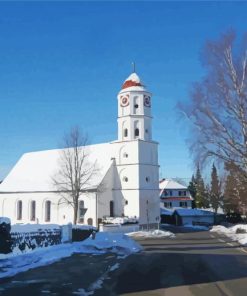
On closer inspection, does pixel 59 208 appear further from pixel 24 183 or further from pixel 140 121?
pixel 140 121

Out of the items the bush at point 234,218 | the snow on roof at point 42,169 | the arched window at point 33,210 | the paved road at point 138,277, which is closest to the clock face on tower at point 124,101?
the snow on roof at point 42,169

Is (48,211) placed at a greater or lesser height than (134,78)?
lesser

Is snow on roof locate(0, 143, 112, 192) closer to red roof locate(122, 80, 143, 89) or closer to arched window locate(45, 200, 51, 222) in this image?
arched window locate(45, 200, 51, 222)

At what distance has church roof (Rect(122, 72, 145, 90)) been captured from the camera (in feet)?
168

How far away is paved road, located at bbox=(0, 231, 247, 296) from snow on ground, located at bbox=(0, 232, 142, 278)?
0.82 metres

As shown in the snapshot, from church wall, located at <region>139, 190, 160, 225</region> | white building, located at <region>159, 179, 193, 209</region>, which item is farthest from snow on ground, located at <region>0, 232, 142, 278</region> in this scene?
white building, located at <region>159, 179, 193, 209</region>

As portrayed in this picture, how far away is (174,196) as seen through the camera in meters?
84.1

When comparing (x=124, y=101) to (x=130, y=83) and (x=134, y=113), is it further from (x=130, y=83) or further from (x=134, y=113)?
(x=130, y=83)

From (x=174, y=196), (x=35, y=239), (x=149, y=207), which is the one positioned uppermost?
(x=174, y=196)

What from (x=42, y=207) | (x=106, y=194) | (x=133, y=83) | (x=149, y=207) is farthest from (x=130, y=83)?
(x=42, y=207)

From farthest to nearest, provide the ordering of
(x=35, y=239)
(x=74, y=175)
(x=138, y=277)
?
1. (x=74, y=175)
2. (x=35, y=239)
3. (x=138, y=277)

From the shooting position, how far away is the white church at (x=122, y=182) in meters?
48.6

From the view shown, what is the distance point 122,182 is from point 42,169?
1374 centimetres

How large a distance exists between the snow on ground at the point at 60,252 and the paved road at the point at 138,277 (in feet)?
2.69
